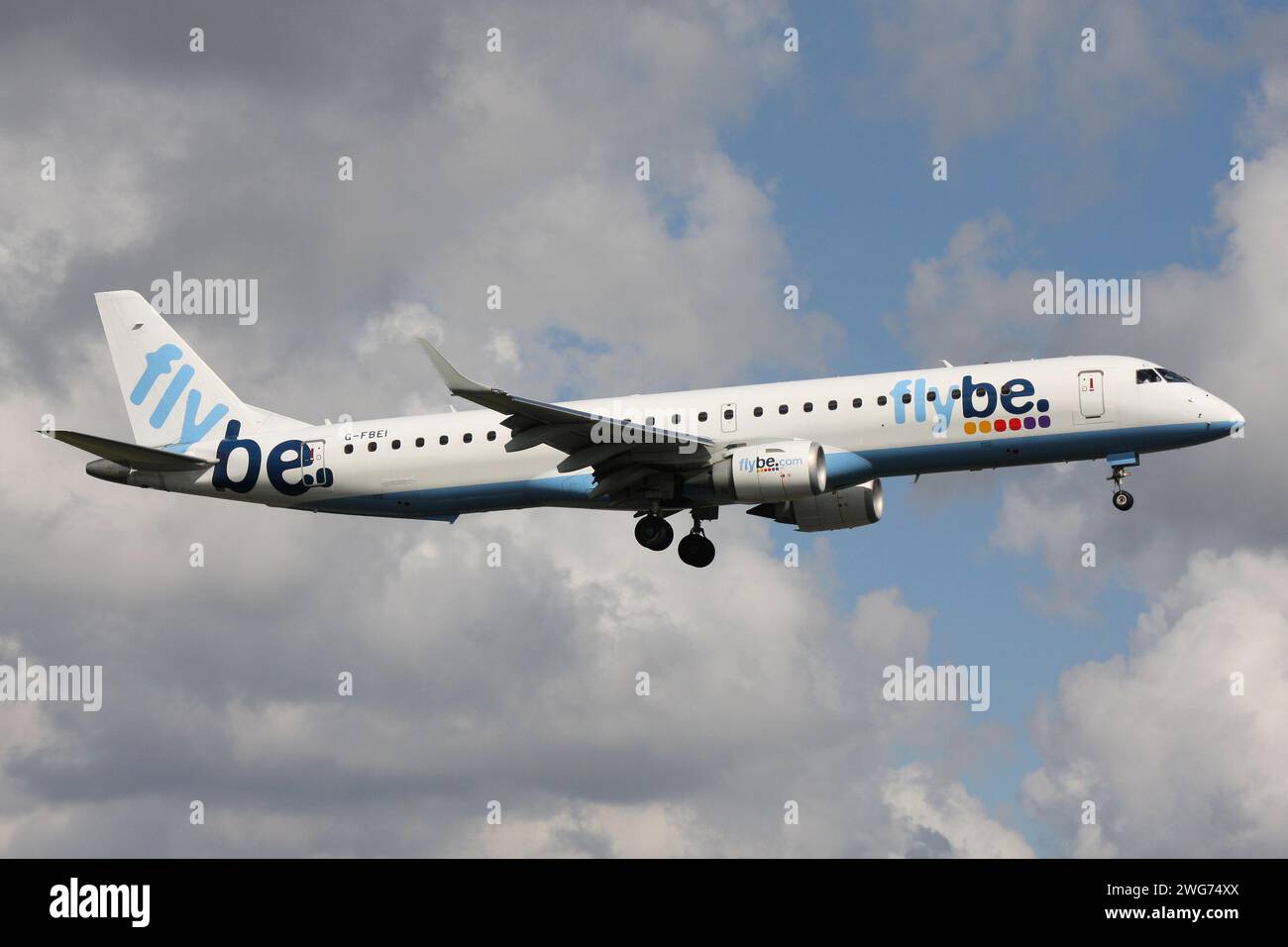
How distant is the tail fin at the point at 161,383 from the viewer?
58.6 metres

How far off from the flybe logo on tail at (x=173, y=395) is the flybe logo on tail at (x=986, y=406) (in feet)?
77.0

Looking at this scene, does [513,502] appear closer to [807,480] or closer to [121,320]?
[807,480]

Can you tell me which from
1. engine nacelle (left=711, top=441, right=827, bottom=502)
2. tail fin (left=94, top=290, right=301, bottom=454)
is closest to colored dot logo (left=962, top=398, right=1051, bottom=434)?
engine nacelle (left=711, top=441, right=827, bottom=502)

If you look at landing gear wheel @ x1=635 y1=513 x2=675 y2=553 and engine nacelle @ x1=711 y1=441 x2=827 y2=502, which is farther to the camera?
landing gear wheel @ x1=635 y1=513 x2=675 y2=553

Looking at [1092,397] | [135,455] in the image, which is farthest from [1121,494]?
[135,455]

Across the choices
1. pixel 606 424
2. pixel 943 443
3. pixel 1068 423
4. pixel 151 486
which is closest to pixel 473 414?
pixel 606 424

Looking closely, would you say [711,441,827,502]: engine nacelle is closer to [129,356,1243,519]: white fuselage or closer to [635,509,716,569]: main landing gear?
[129,356,1243,519]: white fuselage

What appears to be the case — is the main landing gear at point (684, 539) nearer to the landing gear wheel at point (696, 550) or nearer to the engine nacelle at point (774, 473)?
the landing gear wheel at point (696, 550)

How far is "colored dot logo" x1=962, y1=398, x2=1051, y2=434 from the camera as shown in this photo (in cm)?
4925

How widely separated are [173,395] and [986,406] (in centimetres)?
2749

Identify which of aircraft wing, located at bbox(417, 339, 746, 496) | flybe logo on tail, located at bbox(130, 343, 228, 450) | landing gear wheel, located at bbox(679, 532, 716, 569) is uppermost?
flybe logo on tail, located at bbox(130, 343, 228, 450)

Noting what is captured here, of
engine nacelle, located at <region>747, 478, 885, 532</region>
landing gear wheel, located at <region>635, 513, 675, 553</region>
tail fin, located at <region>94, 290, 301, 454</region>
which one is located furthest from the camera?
tail fin, located at <region>94, 290, 301, 454</region>

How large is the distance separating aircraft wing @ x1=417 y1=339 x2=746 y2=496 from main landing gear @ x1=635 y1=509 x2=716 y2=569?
199cm

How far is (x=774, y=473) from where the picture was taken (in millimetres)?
49000
